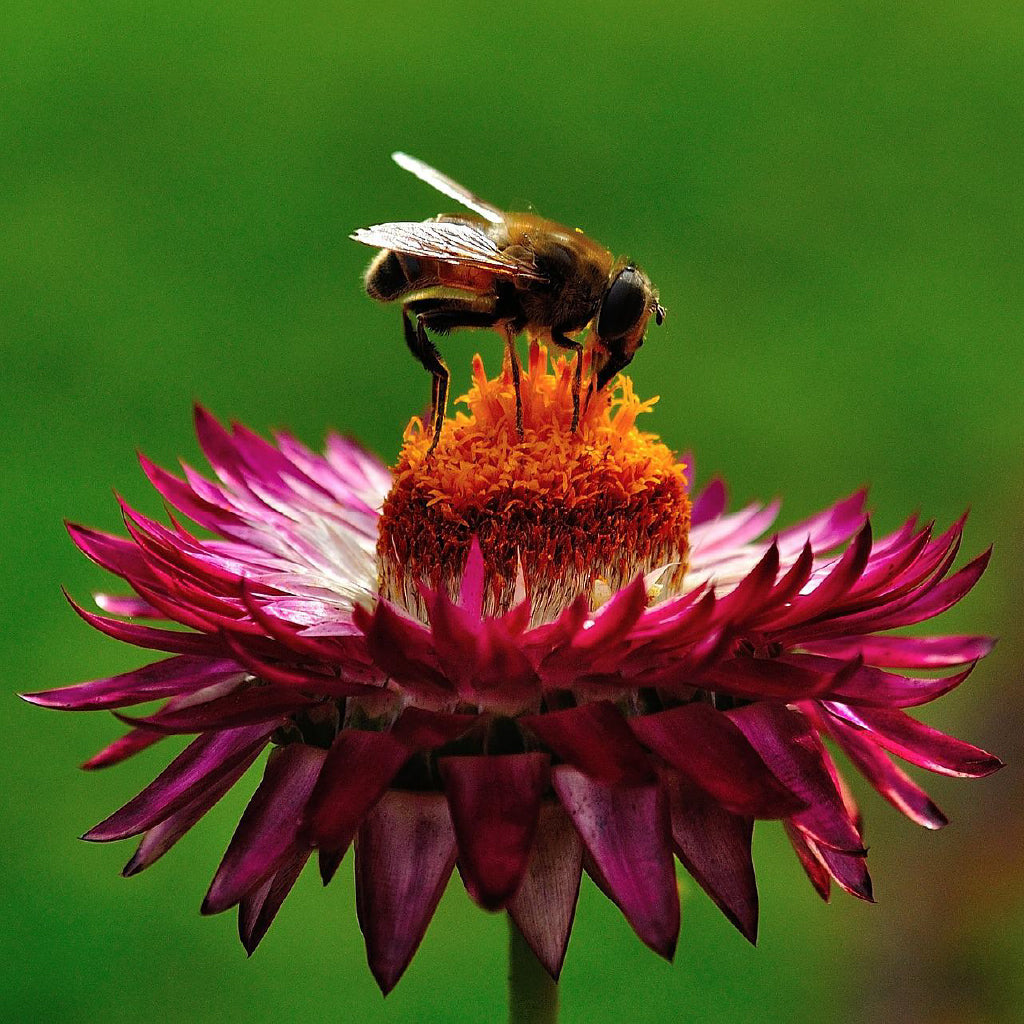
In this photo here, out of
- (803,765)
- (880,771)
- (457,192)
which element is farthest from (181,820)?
(457,192)

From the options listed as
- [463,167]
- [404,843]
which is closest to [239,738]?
[404,843]

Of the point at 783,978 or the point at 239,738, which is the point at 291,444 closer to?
the point at 239,738

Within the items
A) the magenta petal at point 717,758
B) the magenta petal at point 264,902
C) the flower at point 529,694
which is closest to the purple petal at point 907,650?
the flower at point 529,694

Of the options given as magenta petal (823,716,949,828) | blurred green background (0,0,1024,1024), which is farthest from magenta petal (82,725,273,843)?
blurred green background (0,0,1024,1024)

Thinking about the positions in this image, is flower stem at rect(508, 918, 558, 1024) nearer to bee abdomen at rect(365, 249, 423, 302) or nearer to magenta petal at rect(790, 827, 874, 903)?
magenta petal at rect(790, 827, 874, 903)

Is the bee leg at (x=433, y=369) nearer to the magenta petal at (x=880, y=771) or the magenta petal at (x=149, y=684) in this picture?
the magenta petal at (x=149, y=684)

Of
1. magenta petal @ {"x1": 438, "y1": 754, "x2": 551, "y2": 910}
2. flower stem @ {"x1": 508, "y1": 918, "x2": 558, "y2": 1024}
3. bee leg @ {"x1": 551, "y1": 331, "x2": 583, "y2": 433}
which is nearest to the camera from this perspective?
magenta petal @ {"x1": 438, "y1": 754, "x2": 551, "y2": 910}

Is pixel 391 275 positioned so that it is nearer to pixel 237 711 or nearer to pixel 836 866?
pixel 237 711
